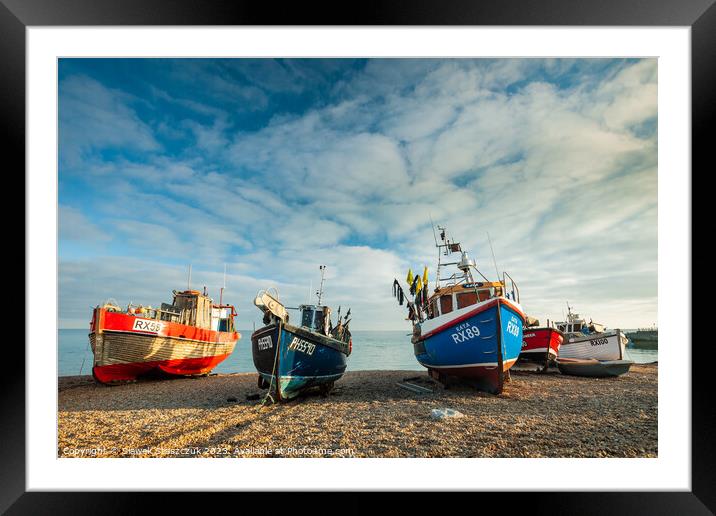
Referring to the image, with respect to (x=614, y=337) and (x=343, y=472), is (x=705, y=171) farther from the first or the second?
(x=614, y=337)

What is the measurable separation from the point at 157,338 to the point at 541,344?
1591 cm

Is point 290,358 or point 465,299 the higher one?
point 465,299

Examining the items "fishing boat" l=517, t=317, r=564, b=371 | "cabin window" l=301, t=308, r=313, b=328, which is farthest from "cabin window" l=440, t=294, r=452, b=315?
"fishing boat" l=517, t=317, r=564, b=371

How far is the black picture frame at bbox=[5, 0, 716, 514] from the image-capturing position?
2.68m

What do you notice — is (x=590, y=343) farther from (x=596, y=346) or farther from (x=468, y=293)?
(x=468, y=293)

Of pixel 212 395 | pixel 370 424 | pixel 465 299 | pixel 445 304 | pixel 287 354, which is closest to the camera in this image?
pixel 370 424

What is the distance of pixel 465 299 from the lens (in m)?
8.58

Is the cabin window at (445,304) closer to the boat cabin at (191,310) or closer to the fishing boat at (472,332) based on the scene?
the fishing boat at (472,332)

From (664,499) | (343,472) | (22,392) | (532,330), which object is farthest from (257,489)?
(532,330)

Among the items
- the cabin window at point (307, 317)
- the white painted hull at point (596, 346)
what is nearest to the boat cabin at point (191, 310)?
the cabin window at point (307, 317)

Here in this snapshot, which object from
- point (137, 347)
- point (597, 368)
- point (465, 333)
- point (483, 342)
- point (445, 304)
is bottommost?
point (597, 368)
